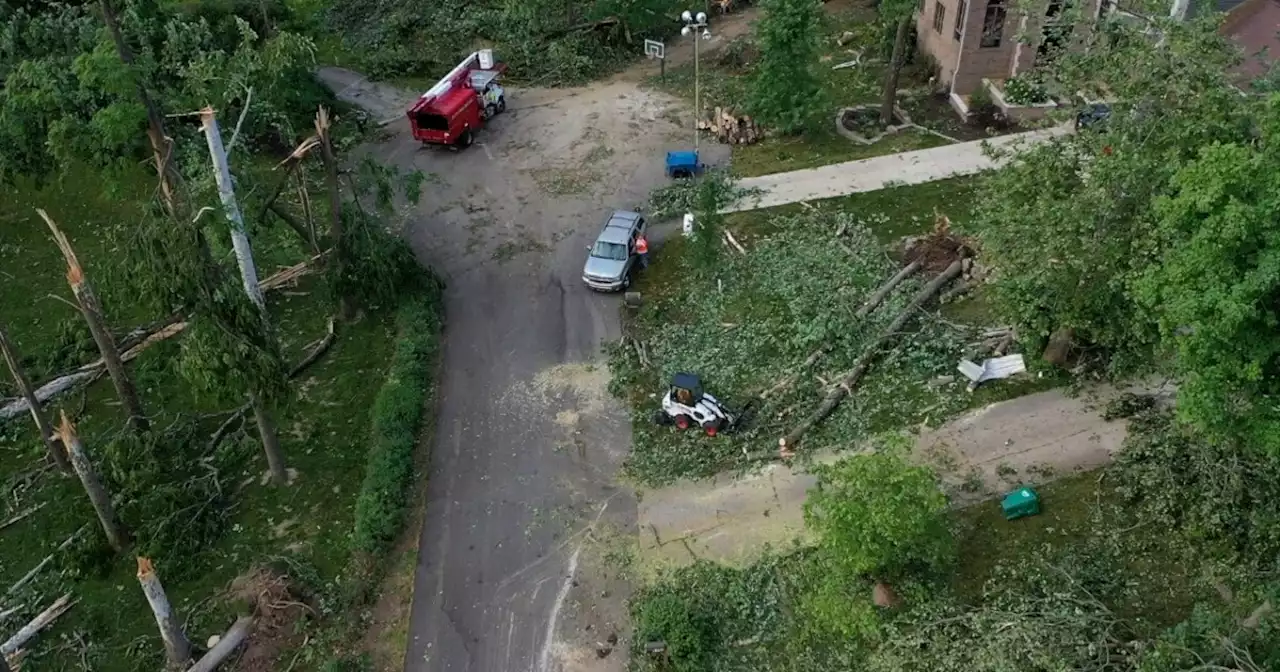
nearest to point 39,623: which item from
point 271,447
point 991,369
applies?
point 271,447

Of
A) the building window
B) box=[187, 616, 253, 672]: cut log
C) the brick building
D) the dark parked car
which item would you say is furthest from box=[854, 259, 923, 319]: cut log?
box=[187, 616, 253, 672]: cut log

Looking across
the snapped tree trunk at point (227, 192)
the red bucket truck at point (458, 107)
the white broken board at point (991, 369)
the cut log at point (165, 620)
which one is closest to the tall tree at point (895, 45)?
the white broken board at point (991, 369)

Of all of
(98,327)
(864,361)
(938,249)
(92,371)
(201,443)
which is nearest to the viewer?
(98,327)

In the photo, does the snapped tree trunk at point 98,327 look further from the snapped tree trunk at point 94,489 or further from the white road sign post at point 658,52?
the white road sign post at point 658,52

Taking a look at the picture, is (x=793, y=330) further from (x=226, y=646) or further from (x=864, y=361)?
(x=226, y=646)

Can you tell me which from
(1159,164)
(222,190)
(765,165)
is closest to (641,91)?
(765,165)

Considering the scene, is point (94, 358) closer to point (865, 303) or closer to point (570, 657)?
point (570, 657)
